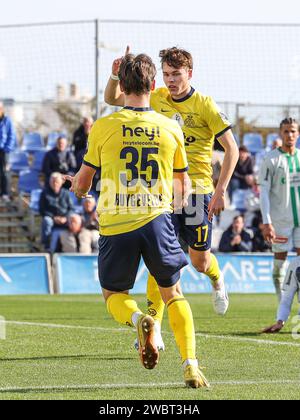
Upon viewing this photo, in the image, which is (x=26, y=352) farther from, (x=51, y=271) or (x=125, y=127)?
(x=51, y=271)

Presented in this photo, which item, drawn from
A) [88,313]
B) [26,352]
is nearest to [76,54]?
[88,313]

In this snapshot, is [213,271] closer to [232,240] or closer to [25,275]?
[25,275]

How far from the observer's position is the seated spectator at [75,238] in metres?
19.4

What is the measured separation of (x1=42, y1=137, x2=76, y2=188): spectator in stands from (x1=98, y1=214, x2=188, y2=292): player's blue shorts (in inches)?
524

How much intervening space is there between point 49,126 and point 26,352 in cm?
1677

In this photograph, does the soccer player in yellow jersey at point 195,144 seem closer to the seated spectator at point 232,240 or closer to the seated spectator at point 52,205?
the seated spectator at point 232,240

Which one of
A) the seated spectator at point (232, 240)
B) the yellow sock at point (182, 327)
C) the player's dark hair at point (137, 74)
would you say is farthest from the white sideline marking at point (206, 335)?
the seated spectator at point (232, 240)

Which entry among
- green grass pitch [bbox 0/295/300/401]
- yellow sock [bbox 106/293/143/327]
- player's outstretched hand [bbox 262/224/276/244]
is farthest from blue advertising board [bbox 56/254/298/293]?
yellow sock [bbox 106/293/143/327]

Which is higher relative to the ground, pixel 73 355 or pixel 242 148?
pixel 242 148

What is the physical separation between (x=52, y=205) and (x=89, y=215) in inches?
28.9

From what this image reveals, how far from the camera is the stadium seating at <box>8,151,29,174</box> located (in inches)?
908

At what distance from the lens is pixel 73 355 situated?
9117mm

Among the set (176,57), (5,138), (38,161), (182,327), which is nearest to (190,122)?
(176,57)

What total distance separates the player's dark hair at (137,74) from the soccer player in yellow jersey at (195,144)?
123 centimetres
